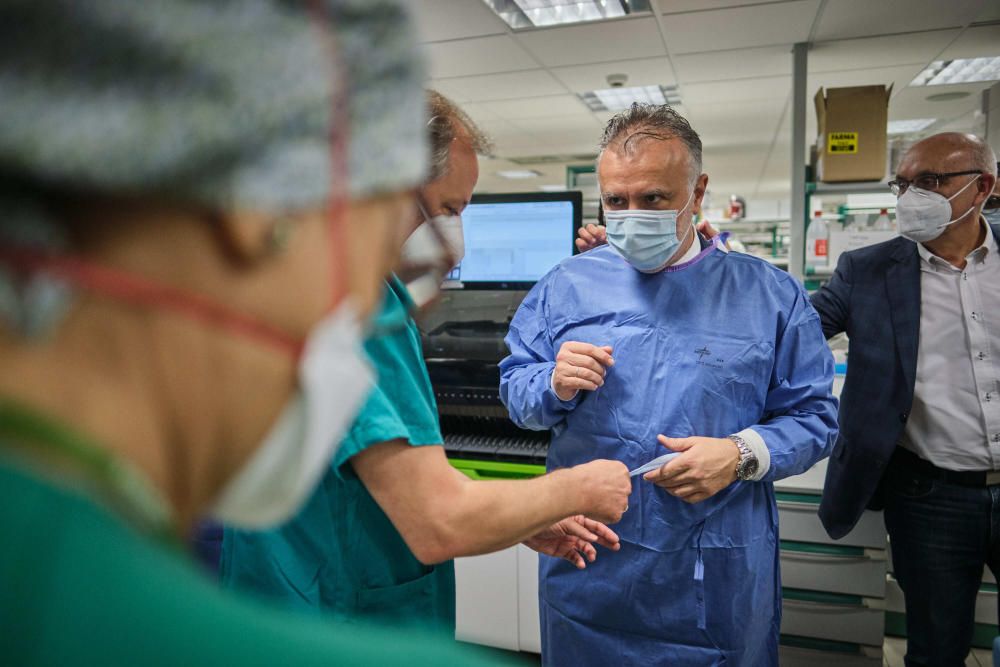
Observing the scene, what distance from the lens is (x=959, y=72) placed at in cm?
502

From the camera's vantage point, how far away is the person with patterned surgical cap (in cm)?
25

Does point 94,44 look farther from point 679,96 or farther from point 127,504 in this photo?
point 679,96

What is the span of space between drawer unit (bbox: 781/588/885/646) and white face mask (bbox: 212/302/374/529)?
2.42 m

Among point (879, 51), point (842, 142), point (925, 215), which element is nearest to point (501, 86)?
point (879, 51)

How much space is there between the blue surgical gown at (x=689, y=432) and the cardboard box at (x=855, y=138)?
1.56 meters

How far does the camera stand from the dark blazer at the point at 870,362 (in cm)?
196

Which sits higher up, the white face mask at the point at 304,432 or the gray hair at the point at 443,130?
the gray hair at the point at 443,130

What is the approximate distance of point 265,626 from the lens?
273mm

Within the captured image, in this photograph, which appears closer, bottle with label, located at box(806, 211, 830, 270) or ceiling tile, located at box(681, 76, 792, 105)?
bottle with label, located at box(806, 211, 830, 270)

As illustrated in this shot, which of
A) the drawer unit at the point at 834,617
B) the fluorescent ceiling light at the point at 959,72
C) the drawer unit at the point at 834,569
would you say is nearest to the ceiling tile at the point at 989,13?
the fluorescent ceiling light at the point at 959,72

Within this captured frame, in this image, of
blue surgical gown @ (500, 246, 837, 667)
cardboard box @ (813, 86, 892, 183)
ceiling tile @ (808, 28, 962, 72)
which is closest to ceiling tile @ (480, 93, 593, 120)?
ceiling tile @ (808, 28, 962, 72)

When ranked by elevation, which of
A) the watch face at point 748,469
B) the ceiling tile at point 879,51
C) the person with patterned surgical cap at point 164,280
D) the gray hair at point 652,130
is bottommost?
the watch face at point 748,469

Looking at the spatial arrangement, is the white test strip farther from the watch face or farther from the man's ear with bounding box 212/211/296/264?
the man's ear with bounding box 212/211/296/264

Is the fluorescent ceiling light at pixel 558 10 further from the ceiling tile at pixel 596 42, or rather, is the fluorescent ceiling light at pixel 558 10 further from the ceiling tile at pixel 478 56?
the ceiling tile at pixel 478 56
